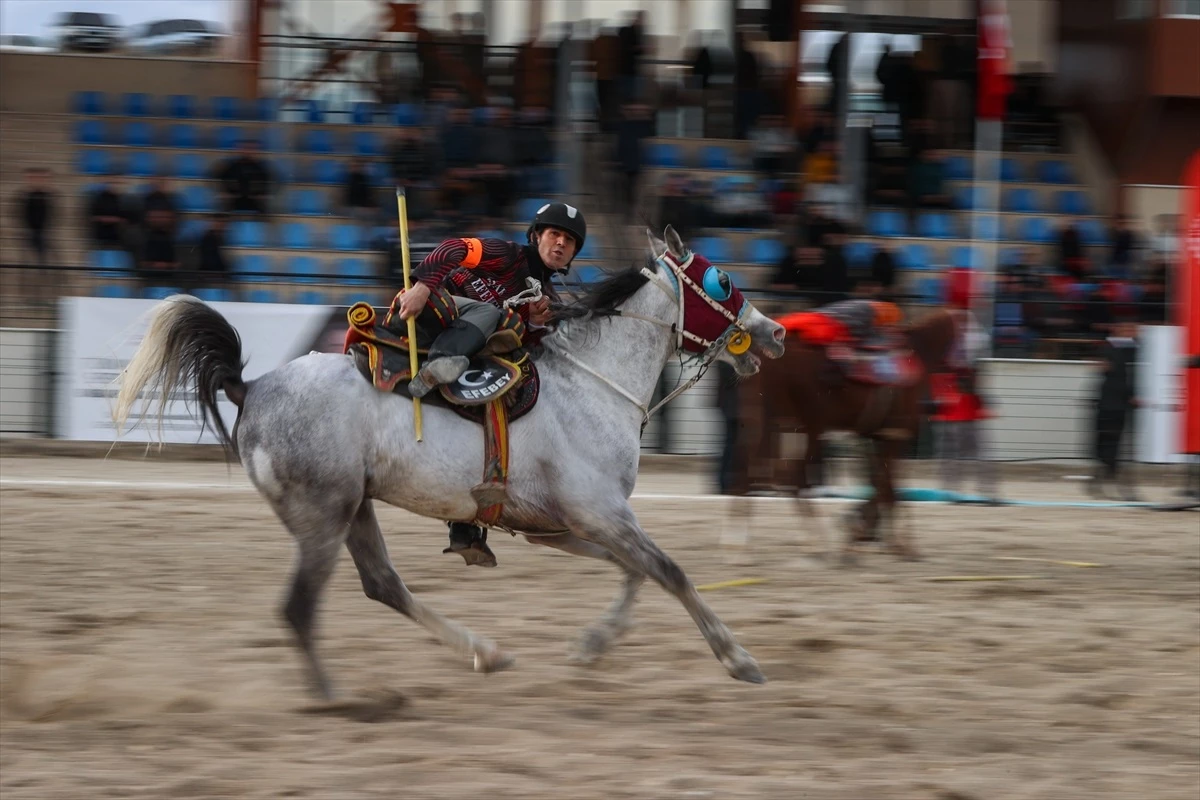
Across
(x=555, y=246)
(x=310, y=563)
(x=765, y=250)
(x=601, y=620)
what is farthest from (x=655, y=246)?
(x=765, y=250)

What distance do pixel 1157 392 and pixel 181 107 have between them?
45.0 feet

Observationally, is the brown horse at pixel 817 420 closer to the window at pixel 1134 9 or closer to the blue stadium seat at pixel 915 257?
the blue stadium seat at pixel 915 257

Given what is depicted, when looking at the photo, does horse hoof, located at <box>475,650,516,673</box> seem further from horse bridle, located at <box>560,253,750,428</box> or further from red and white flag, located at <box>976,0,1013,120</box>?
red and white flag, located at <box>976,0,1013,120</box>

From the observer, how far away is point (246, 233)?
1716 cm

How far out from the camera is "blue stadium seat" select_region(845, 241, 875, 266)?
15.8 m

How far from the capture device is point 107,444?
14047mm

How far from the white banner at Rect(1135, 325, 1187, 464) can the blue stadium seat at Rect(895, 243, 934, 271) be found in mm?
3213

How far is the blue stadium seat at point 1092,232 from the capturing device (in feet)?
56.8

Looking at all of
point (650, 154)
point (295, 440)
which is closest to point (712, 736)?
point (295, 440)

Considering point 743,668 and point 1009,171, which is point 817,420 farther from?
point 1009,171

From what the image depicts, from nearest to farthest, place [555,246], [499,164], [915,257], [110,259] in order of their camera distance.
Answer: [555,246] < [110,259] < [499,164] < [915,257]

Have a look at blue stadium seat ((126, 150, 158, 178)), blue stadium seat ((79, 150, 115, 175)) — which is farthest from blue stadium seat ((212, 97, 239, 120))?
blue stadium seat ((79, 150, 115, 175))

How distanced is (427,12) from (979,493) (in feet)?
37.8

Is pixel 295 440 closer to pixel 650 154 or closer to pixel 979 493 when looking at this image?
pixel 979 493
